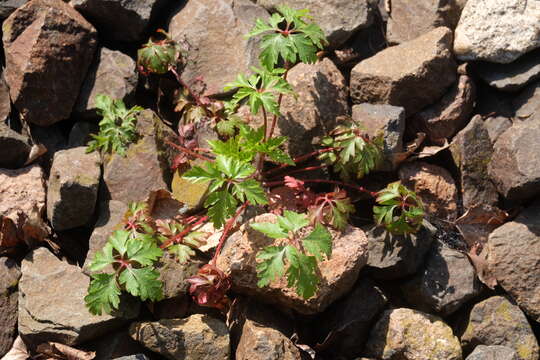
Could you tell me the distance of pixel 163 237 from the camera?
4.56m

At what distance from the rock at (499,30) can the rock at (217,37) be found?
5.83 feet

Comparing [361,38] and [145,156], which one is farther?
[361,38]

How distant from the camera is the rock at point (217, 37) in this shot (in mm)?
5324

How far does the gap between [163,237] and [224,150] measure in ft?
2.71

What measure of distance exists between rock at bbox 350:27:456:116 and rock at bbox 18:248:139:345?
8.46 ft

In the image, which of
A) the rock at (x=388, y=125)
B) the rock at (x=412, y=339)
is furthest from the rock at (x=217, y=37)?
the rock at (x=412, y=339)

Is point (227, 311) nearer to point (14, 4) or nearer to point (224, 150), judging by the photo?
point (224, 150)

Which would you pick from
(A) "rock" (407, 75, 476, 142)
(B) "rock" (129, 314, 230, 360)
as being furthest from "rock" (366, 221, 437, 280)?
(B) "rock" (129, 314, 230, 360)

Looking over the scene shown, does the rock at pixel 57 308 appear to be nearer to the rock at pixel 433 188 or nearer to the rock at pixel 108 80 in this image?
the rock at pixel 108 80

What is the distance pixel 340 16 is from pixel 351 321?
101 inches

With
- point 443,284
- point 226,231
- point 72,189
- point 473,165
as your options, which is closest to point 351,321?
point 443,284

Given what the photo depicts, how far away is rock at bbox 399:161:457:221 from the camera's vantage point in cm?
494

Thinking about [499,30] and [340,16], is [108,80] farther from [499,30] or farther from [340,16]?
[499,30]

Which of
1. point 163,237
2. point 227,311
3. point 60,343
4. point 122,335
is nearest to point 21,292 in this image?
point 60,343
